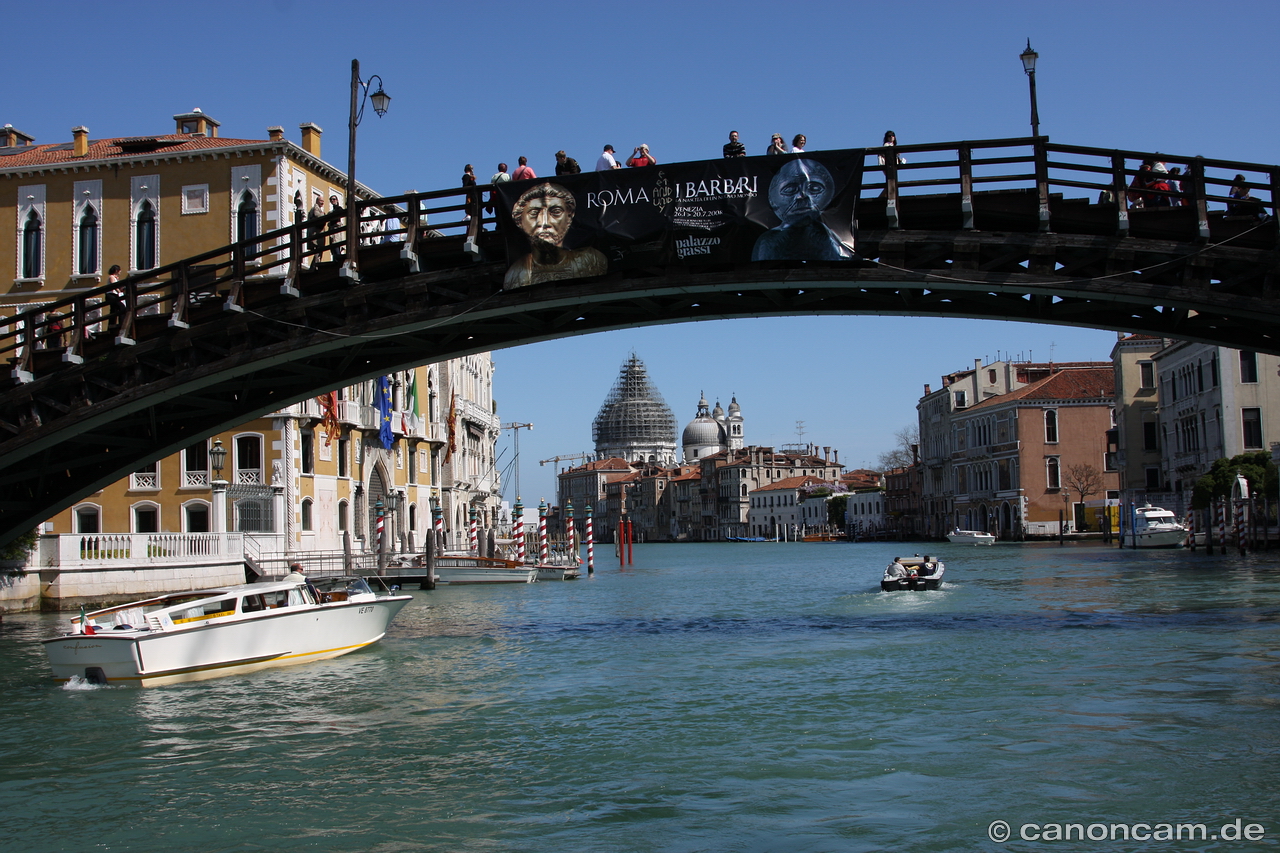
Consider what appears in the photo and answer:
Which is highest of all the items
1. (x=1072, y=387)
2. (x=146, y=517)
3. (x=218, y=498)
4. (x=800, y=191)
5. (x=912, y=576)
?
(x=1072, y=387)

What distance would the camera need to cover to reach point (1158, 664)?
16.0 m

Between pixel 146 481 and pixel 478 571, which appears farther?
pixel 478 571

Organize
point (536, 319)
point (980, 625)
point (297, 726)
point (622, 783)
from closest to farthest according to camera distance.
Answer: point (622, 783)
point (297, 726)
point (536, 319)
point (980, 625)

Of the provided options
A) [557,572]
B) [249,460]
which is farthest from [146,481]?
[557,572]

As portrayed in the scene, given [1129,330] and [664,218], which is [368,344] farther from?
[1129,330]

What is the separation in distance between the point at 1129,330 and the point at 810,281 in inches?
176

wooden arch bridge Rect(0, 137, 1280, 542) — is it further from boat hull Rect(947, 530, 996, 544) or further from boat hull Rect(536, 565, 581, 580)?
boat hull Rect(947, 530, 996, 544)

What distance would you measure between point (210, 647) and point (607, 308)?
7.10 metres

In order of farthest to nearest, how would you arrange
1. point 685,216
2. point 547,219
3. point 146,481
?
point 146,481
point 547,219
point 685,216

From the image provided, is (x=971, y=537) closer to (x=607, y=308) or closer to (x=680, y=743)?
(x=607, y=308)

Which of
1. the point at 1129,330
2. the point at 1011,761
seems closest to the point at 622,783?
the point at 1011,761

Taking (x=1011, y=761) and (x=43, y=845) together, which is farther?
(x=1011, y=761)

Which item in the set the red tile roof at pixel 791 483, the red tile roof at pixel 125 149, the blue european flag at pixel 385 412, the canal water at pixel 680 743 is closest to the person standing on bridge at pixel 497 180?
the canal water at pixel 680 743

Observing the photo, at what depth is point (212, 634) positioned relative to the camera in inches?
675
